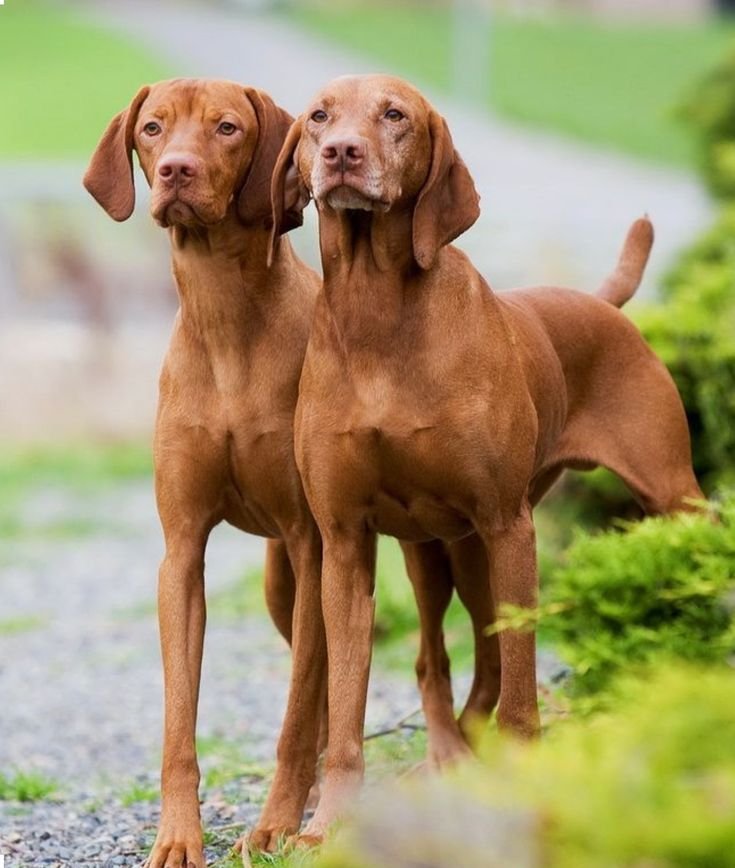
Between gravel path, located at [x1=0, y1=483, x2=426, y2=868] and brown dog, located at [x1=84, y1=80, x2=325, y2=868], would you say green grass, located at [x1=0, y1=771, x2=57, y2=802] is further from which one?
brown dog, located at [x1=84, y1=80, x2=325, y2=868]

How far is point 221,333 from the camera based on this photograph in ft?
15.6

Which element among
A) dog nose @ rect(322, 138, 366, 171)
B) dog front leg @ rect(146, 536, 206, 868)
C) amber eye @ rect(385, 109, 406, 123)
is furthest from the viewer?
dog front leg @ rect(146, 536, 206, 868)

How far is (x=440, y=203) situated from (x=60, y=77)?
90.4 ft

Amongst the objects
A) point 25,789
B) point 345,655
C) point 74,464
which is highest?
point 345,655

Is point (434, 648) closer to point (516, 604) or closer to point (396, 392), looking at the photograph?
point (516, 604)

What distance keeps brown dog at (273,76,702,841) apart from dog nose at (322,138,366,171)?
0.05 meters

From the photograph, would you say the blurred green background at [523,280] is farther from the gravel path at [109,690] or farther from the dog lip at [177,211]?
the dog lip at [177,211]

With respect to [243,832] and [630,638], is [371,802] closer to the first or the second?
[630,638]

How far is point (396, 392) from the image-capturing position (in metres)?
4.48

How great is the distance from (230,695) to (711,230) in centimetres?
440

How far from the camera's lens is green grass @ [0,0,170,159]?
25.5m

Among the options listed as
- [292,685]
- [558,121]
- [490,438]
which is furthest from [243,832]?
[558,121]

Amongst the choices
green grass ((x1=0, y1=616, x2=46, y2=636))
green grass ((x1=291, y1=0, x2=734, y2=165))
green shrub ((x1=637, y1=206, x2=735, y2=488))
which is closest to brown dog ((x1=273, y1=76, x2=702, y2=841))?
green shrub ((x1=637, y1=206, x2=735, y2=488))

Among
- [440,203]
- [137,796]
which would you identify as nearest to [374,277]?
[440,203]
